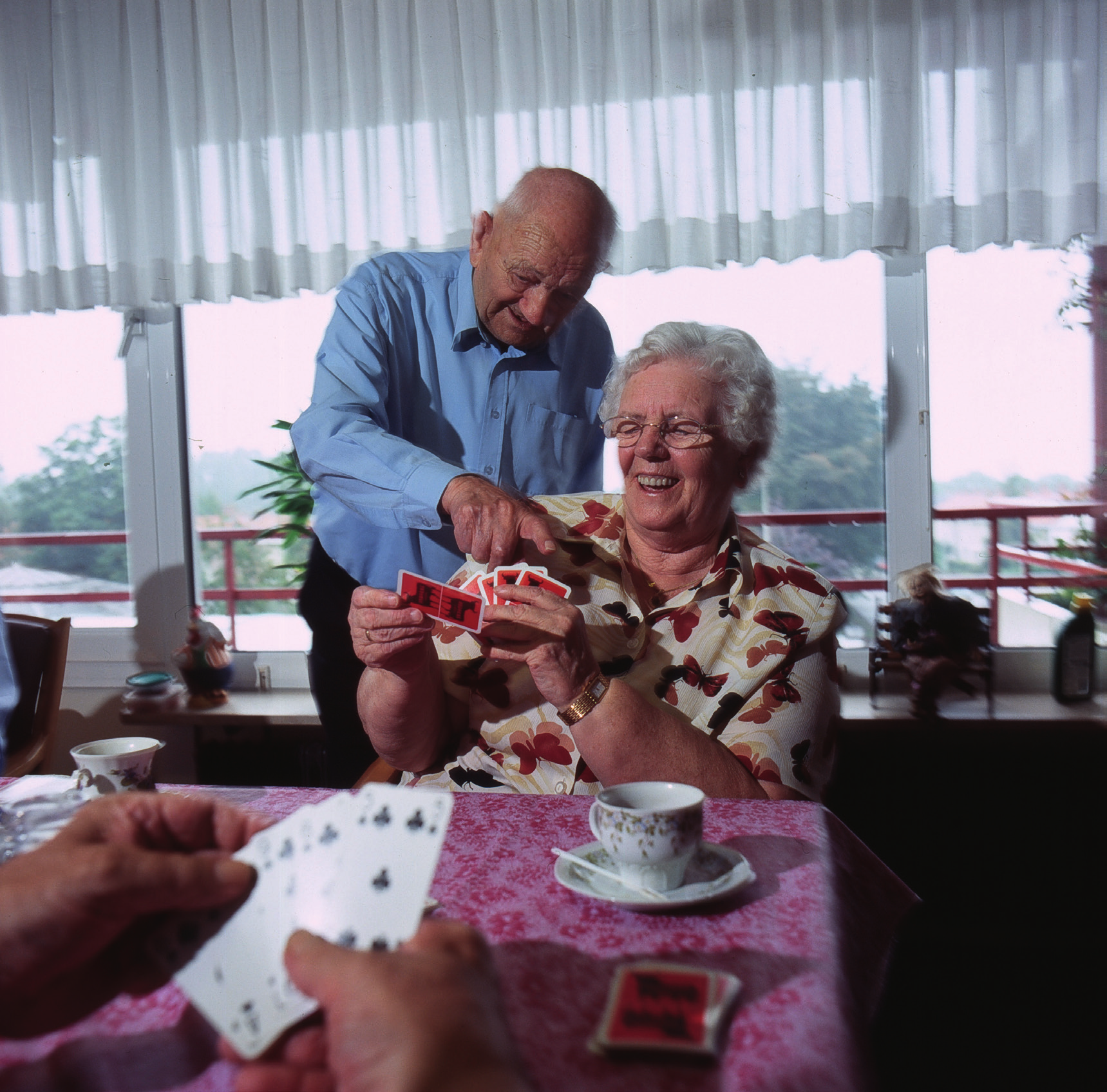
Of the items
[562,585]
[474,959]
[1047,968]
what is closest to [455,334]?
[562,585]

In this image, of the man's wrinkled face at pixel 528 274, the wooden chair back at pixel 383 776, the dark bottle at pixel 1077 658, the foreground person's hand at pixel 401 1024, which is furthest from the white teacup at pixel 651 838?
the dark bottle at pixel 1077 658

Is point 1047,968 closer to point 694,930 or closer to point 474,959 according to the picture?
point 694,930

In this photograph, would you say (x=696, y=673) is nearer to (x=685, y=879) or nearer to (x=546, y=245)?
(x=685, y=879)

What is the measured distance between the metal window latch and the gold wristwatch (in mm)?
2935

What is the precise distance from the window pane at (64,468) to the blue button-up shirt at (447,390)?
1740mm

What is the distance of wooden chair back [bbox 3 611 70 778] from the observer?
2.90 metres

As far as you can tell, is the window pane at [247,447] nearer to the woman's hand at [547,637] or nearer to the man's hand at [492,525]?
A: the man's hand at [492,525]

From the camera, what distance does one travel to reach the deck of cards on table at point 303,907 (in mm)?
673

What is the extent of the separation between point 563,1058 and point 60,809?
87 centimetres

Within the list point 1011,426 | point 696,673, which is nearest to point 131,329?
point 696,673

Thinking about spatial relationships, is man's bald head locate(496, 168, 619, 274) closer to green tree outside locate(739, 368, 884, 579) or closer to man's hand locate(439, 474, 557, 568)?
man's hand locate(439, 474, 557, 568)

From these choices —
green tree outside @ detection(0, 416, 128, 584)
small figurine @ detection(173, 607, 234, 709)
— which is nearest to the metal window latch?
green tree outside @ detection(0, 416, 128, 584)

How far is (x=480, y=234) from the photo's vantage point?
7.41ft

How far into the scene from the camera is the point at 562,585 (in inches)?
60.9
